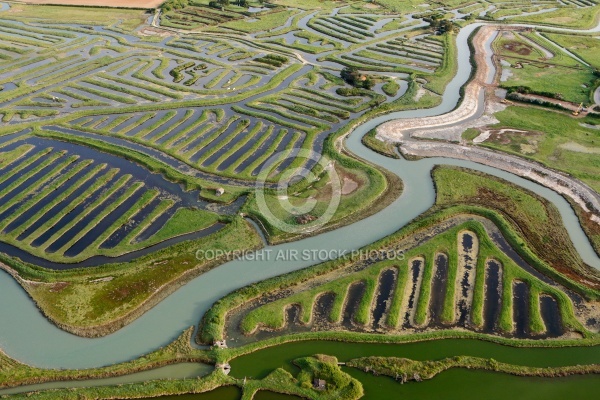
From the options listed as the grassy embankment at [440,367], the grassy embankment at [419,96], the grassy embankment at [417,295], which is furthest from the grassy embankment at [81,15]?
the grassy embankment at [440,367]

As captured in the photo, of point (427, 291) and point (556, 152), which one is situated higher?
point (556, 152)

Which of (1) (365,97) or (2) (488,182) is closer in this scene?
(2) (488,182)

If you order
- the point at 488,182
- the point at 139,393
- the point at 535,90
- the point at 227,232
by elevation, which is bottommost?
the point at 139,393

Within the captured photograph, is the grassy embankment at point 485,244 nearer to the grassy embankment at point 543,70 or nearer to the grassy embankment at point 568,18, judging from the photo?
the grassy embankment at point 543,70

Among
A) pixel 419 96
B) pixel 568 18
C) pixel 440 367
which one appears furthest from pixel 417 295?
pixel 568 18

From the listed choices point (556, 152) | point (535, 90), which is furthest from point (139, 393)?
point (535, 90)

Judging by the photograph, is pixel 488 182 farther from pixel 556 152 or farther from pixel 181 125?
pixel 181 125

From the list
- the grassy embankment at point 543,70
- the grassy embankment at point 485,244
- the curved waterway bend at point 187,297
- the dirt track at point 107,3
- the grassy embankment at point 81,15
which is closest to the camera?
the curved waterway bend at point 187,297

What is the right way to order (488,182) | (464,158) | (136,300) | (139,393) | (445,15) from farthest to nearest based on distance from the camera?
A: (445,15)
(464,158)
(488,182)
(136,300)
(139,393)

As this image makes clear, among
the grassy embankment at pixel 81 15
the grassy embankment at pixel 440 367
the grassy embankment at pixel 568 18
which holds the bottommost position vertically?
the grassy embankment at pixel 440 367
